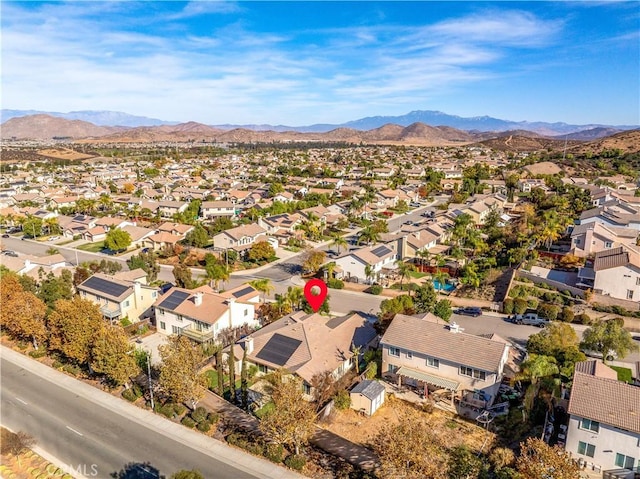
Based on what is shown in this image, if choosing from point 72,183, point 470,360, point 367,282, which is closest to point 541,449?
point 470,360

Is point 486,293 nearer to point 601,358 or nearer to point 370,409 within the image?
point 601,358

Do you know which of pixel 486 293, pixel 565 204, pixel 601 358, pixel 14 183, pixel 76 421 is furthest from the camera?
pixel 14 183

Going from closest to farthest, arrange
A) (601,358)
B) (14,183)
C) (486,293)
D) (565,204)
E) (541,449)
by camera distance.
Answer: (541,449) → (601,358) → (486,293) → (565,204) → (14,183)

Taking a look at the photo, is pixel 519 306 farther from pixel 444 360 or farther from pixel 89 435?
pixel 89 435

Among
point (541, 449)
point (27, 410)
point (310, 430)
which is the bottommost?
point (27, 410)

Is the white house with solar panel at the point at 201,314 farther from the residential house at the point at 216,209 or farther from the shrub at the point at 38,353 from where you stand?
the residential house at the point at 216,209

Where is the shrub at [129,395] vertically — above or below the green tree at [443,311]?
below

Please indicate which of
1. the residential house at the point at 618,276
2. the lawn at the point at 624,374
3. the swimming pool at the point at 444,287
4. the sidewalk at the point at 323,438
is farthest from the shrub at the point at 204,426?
the residential house at the point at 618,276
